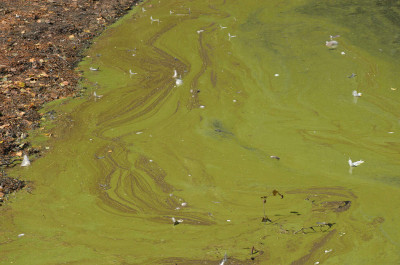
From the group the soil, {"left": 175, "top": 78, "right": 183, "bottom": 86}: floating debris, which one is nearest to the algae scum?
{"left": 175, "top": 78, "right": 183, "bottom": 86}: floating debris

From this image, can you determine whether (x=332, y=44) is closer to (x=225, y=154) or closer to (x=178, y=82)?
(x=178, y=82)

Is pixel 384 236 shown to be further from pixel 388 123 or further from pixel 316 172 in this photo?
pixel 388 123

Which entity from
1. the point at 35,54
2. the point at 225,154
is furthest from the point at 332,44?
the point at 35,54

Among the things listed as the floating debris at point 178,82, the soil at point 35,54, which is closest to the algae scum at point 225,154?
the floating debris at point 178,82

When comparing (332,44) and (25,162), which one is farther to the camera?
(332,44)


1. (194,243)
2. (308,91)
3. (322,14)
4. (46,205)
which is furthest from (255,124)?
(322,14)

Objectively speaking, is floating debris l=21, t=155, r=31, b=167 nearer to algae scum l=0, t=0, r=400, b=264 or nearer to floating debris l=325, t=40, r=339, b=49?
algae scum l=0, t=0, r=400, b=264

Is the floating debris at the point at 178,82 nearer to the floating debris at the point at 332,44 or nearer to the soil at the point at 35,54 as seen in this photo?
the soil at the point at 35,54
